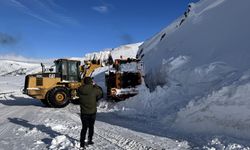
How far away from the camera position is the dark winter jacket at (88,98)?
8.68 meters

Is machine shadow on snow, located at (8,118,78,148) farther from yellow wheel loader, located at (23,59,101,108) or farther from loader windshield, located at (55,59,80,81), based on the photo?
loader windshield, located at (55,59,80,81)

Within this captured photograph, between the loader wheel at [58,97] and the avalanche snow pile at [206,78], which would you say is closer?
the avalanche snow pile at [206,78]

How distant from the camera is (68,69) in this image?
2112 cm

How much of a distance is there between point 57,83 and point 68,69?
103cm

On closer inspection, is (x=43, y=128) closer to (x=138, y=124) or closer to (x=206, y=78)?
(x=138, y=124)

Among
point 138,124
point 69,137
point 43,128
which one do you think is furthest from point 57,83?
point 69,137

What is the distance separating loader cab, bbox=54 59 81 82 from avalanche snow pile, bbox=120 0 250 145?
13.2 ft

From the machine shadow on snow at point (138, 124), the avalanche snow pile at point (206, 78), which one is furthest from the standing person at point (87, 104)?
the avalanche snow pile at point (206, 78)

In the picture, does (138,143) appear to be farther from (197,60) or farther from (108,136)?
(197,60)

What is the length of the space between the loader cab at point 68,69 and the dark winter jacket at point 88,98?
488 inches

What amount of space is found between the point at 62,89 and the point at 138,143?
11.7 metres

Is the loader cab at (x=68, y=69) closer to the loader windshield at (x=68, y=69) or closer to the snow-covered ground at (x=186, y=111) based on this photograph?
the loader windshield at (x=68, y=69)

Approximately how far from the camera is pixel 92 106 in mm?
8711

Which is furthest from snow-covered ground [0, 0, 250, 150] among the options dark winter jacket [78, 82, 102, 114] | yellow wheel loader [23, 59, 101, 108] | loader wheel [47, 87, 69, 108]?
yellow wheel loader [23, 59, 101, 108]
